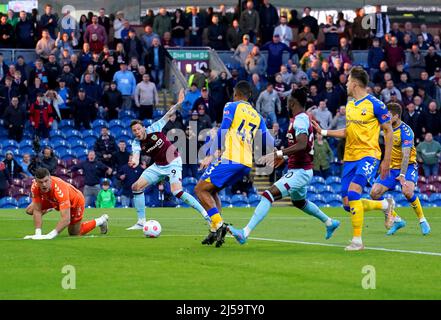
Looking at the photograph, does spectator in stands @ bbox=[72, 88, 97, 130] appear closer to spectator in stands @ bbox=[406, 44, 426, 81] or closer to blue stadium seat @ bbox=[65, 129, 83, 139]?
blue stadium seat @ bbox=[65, 129, 83, 139]

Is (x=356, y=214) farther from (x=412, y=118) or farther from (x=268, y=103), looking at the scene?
(x=412, y=118)

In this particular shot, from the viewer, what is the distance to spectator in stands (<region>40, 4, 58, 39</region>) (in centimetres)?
3522

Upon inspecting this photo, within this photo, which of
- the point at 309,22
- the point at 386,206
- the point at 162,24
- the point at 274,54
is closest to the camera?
the point at 386,206

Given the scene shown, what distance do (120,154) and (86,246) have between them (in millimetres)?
15836

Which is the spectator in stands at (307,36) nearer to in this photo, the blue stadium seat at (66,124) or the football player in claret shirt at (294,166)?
the blue stadium seat at (66,124)

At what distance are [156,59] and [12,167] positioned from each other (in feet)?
23.3

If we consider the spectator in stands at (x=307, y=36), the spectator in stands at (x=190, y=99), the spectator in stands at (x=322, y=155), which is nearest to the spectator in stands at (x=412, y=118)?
the spectator in stands at (x=322, y=155)

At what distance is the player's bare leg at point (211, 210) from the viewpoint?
15.7 m

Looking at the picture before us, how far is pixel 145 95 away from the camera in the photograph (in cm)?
3356

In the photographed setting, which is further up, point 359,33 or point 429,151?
point 359,33

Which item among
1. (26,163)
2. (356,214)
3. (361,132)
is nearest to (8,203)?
(26,163)

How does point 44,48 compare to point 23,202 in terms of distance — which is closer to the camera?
point 23,202

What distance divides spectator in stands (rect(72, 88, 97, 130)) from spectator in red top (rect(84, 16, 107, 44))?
2522 millimetres
